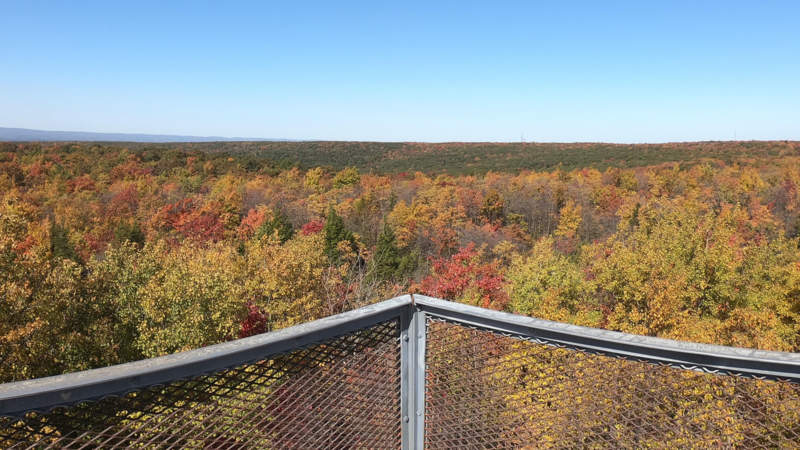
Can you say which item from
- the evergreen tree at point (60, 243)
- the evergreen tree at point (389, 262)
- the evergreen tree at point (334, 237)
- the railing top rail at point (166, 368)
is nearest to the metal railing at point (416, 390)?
the railing top rail at point (166, 368)

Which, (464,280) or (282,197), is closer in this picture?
(464,280)

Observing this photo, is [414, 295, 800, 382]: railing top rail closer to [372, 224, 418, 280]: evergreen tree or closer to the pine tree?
[372, 224, 418, 280]: evergreen tree

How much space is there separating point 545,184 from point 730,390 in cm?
6827

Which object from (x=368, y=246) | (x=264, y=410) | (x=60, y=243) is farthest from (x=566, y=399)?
(x=368, y=246)

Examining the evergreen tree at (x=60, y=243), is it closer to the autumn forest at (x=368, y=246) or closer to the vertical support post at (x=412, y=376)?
the autumn forest at (x=368, y=246)

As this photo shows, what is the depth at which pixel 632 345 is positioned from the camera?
5.90ft

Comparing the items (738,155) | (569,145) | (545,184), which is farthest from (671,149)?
(545,184)

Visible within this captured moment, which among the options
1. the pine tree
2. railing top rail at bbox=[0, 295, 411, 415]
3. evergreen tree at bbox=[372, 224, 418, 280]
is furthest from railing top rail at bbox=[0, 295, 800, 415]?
the pine tree

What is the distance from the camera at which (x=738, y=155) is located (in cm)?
9194

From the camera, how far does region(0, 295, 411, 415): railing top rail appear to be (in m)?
1.23

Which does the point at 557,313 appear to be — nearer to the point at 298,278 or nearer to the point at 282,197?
the point at 298,278

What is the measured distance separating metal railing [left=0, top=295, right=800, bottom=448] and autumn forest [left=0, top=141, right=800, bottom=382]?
1225cm

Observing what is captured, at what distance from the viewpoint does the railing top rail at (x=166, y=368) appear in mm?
1229

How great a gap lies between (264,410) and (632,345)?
1.49m
